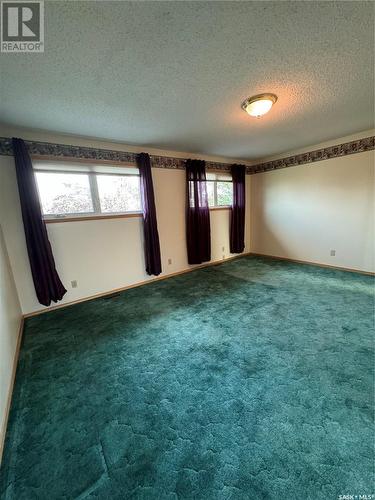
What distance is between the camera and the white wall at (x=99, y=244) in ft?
7.93

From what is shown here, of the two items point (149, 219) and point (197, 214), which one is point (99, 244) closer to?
point (149, 219)

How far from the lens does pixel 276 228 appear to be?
4617 mm

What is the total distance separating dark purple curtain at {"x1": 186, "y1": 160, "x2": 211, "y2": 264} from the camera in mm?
3801

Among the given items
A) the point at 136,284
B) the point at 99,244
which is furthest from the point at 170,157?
the point at 136,284

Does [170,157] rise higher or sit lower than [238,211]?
higher

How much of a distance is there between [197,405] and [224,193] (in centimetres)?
406

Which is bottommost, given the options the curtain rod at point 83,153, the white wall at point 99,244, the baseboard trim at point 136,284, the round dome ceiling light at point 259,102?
the baseboard trim at point 136,284

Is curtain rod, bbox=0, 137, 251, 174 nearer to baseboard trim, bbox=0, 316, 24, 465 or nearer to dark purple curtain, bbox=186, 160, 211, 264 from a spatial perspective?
dark purple curtain, bbox=186, 160, 211, 264

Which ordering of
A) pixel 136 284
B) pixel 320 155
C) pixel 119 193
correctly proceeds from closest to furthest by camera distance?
pixel 119 193 → pixel 136 284 → pixel 320 155

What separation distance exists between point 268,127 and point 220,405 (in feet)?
10.3

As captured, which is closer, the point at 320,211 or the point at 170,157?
the point at 170,157

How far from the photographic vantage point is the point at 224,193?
15.0 feet

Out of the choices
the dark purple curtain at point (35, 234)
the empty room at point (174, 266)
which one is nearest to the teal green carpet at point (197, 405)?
the empty room at point (174, 266)

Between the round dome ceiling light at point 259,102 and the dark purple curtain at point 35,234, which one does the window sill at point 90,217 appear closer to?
the dark purple curtain at point 35,234
